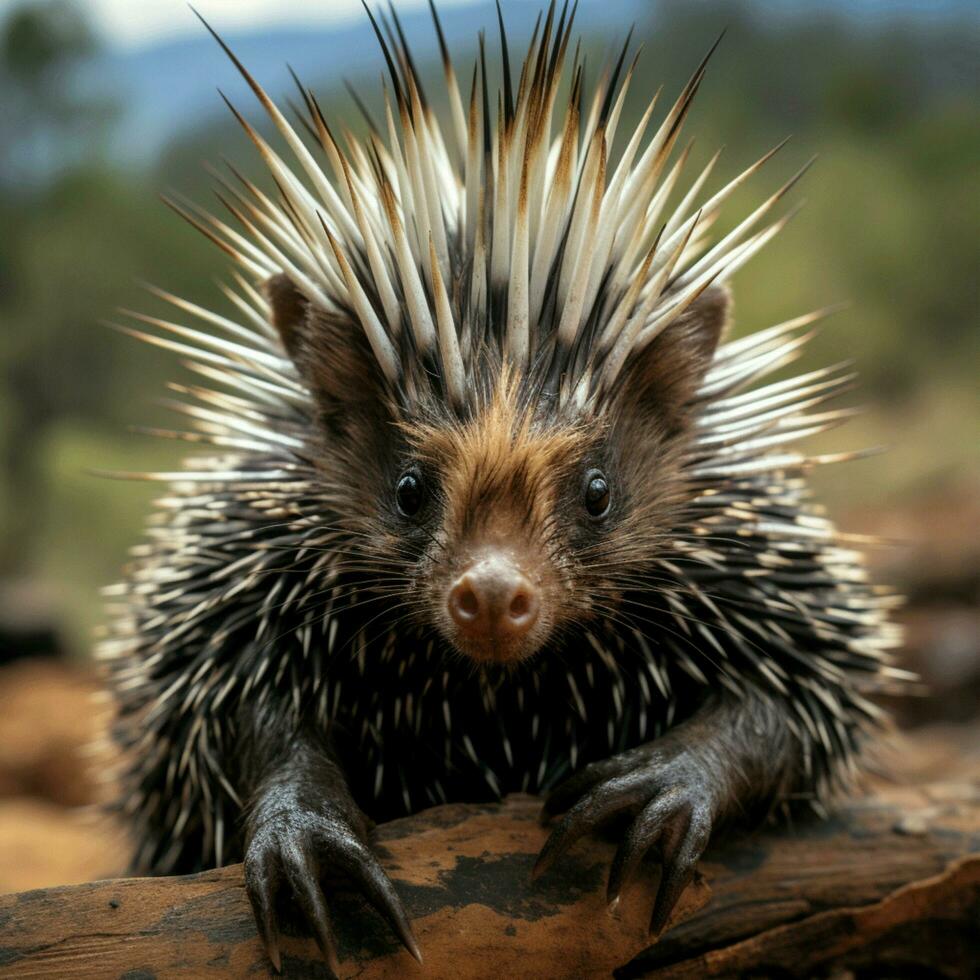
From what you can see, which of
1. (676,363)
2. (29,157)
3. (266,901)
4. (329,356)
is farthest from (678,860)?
(29,157)

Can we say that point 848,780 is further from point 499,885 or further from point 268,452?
point 268,452

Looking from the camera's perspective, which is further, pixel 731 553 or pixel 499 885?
pixel 731 553

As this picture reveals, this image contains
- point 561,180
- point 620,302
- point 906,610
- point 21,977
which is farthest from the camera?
point 906,610

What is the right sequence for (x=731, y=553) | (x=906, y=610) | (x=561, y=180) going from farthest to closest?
(x=906, y=610) < (x=731, y=553) < (x=561, y=180)

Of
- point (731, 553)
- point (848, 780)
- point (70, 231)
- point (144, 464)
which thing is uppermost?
point (70, 231)

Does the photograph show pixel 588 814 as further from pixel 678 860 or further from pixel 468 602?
pixel 468 602

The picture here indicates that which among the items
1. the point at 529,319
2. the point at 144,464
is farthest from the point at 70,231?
the point at 529,319

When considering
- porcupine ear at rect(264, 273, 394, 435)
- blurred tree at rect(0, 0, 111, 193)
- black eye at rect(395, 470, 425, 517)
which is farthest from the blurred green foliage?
black eye at rect(395, 470, 425, 517)

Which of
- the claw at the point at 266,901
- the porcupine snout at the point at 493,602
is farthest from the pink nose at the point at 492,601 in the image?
the claw at the point at 266,901
